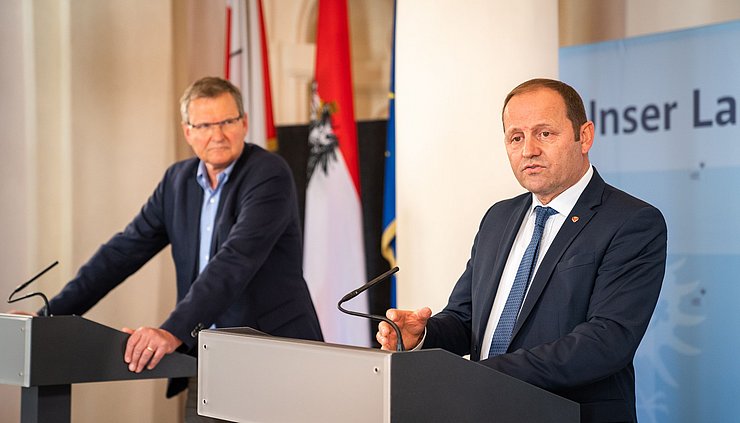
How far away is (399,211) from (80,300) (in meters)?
1.55

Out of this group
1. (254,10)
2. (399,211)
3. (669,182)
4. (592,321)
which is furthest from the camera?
(254,10)

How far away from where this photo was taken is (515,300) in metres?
2.67

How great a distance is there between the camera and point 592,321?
7.91ft

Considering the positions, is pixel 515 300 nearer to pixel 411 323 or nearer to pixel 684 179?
pixel 411 323

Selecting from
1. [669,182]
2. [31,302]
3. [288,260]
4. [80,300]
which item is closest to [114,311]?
[31,302]

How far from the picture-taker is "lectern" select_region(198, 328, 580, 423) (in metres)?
1.81

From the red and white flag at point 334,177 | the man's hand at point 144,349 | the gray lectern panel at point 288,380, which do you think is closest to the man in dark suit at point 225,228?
the man's hand at point 144,349

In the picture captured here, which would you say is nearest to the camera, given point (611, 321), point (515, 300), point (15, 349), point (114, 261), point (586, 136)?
point (611, 321)

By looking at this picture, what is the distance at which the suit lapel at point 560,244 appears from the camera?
2578 mm

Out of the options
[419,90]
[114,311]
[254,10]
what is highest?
[254,10]

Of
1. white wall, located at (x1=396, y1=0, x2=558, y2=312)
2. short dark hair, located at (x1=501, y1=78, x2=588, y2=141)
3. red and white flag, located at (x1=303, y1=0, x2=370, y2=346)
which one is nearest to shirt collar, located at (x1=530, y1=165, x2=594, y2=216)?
short dark hair, located at (x1=501, y1=78, x2=588, y2=141)

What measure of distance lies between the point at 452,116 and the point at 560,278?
202 cm

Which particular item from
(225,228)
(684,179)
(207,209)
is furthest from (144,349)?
(684,179)

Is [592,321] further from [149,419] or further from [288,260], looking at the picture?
[149,419]
